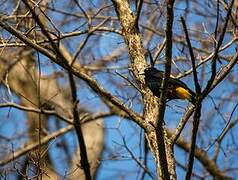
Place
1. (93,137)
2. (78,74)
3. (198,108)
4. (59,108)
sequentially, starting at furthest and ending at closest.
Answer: (93,137), (59,108), (78,74), (198,108)

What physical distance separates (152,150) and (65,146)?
14.7 feet

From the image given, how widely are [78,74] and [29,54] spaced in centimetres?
491

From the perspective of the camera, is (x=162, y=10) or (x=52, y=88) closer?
(x=162, y=10)

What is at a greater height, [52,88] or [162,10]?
[52,88]

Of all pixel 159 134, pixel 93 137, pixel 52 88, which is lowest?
pixel 159 134

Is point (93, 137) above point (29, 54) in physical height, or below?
below

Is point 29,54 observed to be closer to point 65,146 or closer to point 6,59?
point 6,59

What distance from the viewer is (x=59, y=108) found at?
705 cm

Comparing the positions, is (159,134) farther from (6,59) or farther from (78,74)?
(6,59)

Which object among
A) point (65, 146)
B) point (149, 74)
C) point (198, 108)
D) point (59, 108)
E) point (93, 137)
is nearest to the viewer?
point (198, 108)

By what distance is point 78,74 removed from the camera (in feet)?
11.6

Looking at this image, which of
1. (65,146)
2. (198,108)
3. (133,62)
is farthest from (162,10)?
(65,146)

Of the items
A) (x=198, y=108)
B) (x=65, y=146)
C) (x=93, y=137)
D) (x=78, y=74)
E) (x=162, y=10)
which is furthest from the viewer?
(x=93, y=137)

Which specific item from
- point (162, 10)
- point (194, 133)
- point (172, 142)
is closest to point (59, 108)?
point (162, 10)
